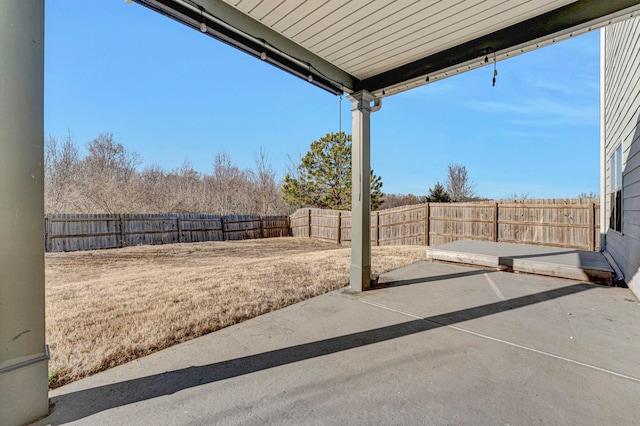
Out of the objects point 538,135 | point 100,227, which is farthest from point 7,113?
point 538,135

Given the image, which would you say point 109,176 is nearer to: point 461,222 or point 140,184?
point 140,184

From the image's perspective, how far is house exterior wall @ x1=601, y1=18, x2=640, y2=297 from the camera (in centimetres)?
369

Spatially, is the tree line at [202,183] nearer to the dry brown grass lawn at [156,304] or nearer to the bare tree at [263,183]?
the bare tree at [263,183]

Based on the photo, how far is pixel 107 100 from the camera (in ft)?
56.3

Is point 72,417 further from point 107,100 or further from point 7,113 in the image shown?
point 107,100

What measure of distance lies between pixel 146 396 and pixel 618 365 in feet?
10.6

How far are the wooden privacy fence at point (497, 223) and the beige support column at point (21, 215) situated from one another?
1092 cm

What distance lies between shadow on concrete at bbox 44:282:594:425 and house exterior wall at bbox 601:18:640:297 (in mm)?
2789

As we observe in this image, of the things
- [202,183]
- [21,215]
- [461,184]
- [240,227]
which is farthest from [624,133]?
[202,183]

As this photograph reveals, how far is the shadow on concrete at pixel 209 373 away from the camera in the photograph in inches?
63.4

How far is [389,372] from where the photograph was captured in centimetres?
195

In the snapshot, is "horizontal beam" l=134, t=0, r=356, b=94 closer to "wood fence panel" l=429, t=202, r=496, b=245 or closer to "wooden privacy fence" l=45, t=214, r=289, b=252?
"wood fence panel" l=429, t=202, r=496, b=245

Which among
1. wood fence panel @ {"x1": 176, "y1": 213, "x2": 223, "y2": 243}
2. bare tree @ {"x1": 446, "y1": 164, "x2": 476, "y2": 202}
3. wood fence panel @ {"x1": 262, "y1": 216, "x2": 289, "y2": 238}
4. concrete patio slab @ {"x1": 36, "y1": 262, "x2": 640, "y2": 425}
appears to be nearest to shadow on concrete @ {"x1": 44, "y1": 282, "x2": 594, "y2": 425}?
concrete patio slab @ {"x1": 36, "y1": 262, "x2": 640, "y2": 425}

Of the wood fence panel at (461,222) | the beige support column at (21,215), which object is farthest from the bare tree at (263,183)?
the beige support column at (21,215)
